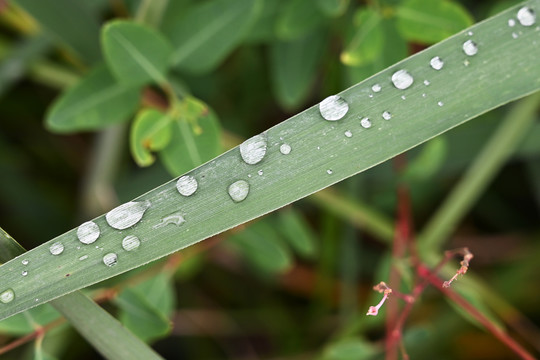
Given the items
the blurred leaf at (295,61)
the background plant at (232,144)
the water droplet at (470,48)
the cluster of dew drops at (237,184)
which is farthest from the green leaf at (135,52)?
the water droplet at (470,48)

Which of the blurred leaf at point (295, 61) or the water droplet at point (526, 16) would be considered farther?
the blurred leaf at point (295, 61)

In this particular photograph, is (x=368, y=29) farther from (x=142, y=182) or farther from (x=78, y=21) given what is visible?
(x=142, y=182)

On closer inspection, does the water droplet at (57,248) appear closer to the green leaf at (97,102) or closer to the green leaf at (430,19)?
the green leaf at (97,102)

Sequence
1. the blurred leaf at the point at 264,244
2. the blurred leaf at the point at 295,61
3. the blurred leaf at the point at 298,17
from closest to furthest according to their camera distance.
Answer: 1. the blurred leaf at the point at 298,17
2. the blurred leaf at the point at 264,244
3. the blurred leaf at the point at 295,61

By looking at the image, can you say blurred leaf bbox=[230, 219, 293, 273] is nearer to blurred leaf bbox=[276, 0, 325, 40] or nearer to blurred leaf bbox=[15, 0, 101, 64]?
blurred leaf bbox=[276, 0, 325, 40]

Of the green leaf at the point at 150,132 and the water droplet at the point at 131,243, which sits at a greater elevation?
the green leaf at the point at 150,132

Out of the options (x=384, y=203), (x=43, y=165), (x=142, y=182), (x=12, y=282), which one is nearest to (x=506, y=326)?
(x=384, y=203)

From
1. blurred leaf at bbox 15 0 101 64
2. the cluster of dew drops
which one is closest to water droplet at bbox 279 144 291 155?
the cluster of dew drops
